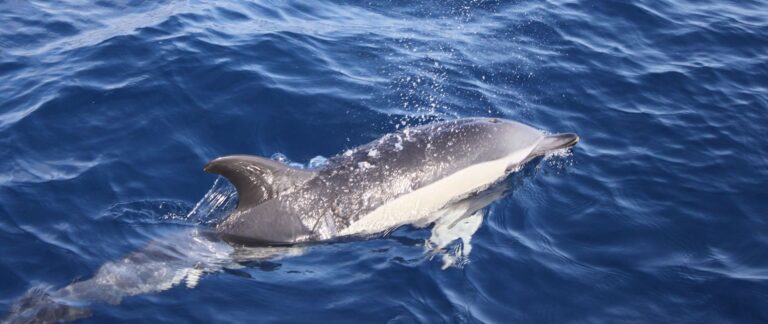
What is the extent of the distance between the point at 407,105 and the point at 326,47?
2.65 metres

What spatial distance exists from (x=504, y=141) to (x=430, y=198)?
134 centimetres

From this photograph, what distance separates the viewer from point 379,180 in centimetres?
830

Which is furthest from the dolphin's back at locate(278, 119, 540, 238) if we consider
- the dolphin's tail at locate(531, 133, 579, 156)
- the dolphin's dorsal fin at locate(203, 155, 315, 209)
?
the dolphin's tail at locate(531, 133, 579, 156)

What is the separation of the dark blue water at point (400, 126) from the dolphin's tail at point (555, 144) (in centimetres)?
36

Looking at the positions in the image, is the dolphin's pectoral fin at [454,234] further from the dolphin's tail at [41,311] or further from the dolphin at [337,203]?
the dolphin's tail at [41,311]

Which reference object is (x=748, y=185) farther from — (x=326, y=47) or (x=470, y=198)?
(x=326, y=47)

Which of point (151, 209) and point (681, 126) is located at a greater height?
point (681, 126)

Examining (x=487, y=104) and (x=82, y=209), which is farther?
(x=487, y=104)

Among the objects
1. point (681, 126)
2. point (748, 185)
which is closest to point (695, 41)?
point (681, 126)

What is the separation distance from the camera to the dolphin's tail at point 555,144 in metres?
9.42

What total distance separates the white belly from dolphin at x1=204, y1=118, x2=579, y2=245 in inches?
0.5

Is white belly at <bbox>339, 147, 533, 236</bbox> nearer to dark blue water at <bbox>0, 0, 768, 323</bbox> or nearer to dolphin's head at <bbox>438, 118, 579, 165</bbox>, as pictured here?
dolphin's head at <bbox>438, 118, 579, 165</bbox>

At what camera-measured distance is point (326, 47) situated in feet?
42.3

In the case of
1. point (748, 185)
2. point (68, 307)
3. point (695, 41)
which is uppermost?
point (695, 41)
